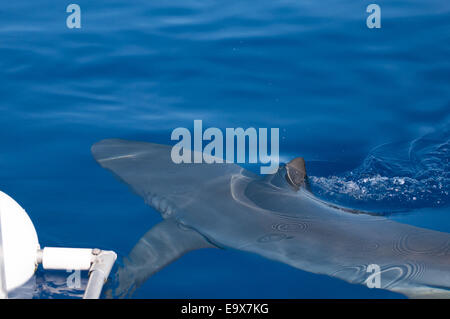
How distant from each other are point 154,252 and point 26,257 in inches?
57.6

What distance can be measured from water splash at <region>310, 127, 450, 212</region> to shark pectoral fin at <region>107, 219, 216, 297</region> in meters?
1.74

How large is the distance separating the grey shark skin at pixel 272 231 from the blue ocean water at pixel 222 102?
0.15 m

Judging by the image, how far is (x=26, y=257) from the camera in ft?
16.6

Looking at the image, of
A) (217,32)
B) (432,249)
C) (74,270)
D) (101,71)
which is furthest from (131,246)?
(217,32)

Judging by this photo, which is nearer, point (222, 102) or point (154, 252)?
point (154, 252)

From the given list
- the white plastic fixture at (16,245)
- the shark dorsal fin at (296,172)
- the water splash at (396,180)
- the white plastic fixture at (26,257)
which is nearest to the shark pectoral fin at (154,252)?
the white plastic fixture at (26,257)

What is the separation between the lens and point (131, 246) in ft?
21.1

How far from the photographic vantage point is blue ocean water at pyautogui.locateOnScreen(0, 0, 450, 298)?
21.8 ft

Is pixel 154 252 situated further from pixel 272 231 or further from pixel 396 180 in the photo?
pixel 396 180

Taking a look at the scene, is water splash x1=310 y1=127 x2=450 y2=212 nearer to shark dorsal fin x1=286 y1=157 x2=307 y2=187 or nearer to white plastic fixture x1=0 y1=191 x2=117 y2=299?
shark dorsal fin x1=286 y1=157 x2=307 y2=187

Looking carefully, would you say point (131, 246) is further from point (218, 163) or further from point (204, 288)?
point (218, 163)

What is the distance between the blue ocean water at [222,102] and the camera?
664cm

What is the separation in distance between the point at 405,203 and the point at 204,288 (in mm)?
2718

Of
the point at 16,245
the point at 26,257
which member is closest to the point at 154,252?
the point at 26,257
